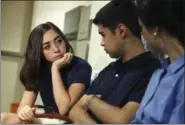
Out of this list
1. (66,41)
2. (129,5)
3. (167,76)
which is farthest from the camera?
(66,41)

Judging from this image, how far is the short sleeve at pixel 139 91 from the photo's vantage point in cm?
81

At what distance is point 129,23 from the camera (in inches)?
34.0

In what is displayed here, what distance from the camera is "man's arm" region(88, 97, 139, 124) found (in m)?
0.80

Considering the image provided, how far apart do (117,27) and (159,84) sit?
227 mm

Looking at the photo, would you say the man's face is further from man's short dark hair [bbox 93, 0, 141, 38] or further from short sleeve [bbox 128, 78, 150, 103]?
short sleeve [bbox 128, 78, 150, 103]

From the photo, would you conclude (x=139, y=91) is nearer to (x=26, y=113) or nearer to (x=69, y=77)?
(x=69, y=77)

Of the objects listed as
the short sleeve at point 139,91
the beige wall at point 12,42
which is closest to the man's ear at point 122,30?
the short sleeve at point 139,91

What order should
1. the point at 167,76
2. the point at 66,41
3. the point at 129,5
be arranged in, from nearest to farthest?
the point at 167,76, the point at 129,5, the point at 66,41

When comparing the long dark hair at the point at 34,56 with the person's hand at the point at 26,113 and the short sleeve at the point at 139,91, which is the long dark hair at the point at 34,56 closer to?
the person's hand at the point at 26,113

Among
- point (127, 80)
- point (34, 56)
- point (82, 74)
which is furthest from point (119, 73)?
point (34, 56)

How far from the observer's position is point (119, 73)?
2.95ft

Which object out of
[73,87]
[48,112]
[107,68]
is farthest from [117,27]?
[48,112]

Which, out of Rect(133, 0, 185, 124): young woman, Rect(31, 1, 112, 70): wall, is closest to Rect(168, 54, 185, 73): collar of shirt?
Rect(133, 0, 185, 124): young woman

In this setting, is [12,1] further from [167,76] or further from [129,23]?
[167,76]
